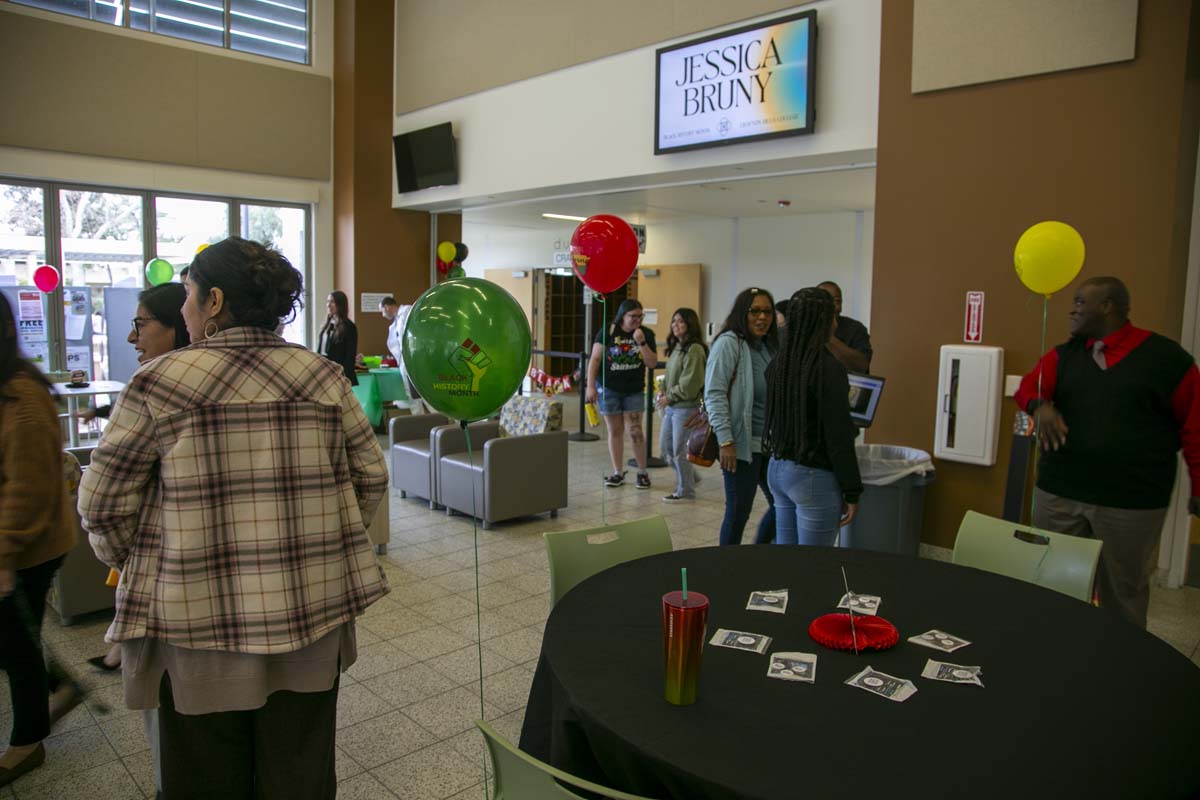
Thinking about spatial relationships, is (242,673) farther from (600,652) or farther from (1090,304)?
(1090,304)

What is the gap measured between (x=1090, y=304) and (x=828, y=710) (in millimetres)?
2245

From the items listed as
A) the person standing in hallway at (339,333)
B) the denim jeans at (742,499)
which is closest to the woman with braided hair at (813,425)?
the denim jeans at (742,499)

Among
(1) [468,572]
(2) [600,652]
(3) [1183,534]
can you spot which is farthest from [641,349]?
(2) [600,652]

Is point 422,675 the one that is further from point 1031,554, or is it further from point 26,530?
point 1031,554

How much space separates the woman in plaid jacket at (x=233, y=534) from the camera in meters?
1.58

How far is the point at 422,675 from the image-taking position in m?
3.33

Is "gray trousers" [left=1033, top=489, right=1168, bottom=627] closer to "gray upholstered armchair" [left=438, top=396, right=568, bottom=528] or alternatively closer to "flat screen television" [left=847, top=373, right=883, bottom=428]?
"flat screen television" [left=847, top=373, right=883, bottom=428]

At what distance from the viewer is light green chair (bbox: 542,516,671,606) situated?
8.20ft

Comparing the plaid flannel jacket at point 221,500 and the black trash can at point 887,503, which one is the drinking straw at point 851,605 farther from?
the black trash can at point 887,503

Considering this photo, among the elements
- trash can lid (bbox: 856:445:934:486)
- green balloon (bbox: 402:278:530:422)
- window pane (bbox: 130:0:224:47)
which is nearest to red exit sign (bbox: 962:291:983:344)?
trash can lid (bbox: 856:445:934:486)

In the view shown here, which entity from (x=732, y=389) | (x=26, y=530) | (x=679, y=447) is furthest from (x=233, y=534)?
(x=679, y=447)

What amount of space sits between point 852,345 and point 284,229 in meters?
7.63

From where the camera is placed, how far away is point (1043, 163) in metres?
4.22

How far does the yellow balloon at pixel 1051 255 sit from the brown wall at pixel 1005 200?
591 millimetres
